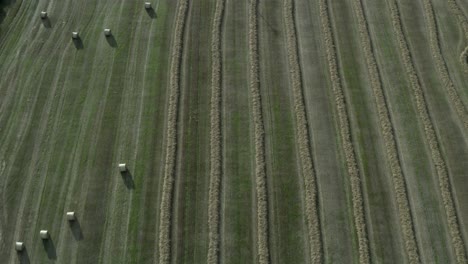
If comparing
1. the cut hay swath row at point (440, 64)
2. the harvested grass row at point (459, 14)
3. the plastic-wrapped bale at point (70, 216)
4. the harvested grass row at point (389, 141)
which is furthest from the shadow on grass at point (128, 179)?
the harvested grass row at point (459, 14)

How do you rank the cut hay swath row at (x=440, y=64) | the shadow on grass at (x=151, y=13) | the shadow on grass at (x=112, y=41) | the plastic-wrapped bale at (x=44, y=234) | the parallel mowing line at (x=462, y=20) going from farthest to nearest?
the shadow on grass at (x=151, y=13)
the shadow on grass at (x=112, y=41)
the parallel mowing line at (x=462, y=20)
the cut hay swath row at (x=440, y=64)
the plastic-wrapped bale at (x=44, y=234)

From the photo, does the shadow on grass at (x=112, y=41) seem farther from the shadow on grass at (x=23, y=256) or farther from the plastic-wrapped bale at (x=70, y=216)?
the shadow on grass at (x=23, y=256)

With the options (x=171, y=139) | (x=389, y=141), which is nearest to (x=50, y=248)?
(x=171, y=139)

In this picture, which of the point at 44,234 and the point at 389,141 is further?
the point at 389,141

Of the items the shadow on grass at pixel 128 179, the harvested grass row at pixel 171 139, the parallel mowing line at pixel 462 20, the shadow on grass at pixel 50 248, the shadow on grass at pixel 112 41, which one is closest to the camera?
the shadow on grass at pixel 50 248

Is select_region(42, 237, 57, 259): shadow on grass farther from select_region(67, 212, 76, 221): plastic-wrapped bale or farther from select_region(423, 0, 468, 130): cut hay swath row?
select_region(423, 0, 468, 130): cut hay swath row

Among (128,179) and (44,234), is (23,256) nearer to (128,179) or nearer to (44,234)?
(44,234)

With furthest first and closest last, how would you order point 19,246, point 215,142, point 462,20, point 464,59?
point 462,20, point 464,59, point 215,142, point 19,246

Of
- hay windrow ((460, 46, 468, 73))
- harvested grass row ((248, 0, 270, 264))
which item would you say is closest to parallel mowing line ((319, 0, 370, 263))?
harvested grass row ((248, 0, 270, 264))
